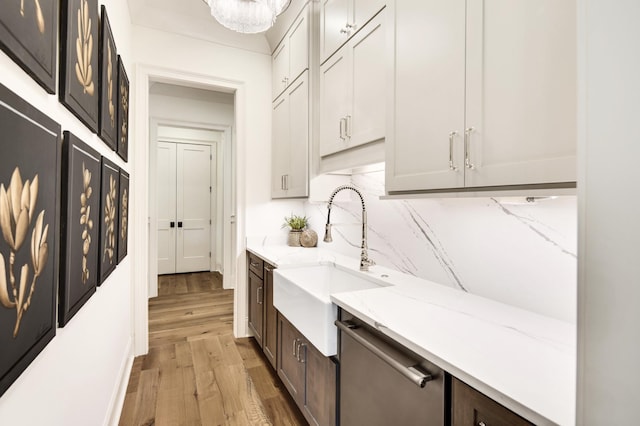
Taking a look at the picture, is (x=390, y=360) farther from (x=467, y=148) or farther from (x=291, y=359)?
(x=291, y=359)

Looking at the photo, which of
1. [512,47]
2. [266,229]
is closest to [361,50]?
[512,47]

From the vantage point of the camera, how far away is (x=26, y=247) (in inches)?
25.9

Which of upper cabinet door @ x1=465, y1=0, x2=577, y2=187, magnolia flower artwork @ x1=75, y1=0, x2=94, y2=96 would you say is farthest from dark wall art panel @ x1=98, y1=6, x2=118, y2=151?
upper cabinet door @ x1=465, y1=0, x2=577, y2=187

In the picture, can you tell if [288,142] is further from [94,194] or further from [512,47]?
[512,47]

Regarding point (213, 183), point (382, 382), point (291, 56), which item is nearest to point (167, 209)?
point (213, 183)

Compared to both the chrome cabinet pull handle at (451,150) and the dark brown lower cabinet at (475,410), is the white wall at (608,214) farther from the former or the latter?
the chrome cabinet pull handle at (451,150)

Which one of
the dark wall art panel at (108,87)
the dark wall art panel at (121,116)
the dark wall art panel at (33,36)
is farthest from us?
the dark wall art panel at (121,116)

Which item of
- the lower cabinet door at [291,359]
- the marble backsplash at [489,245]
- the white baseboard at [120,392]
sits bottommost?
the white baseboard at [120,392]

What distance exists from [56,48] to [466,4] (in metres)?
1.24

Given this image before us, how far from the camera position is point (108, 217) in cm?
152

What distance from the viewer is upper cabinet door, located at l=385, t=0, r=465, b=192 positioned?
108 centimetres

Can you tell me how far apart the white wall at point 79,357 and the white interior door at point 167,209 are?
3258 mm

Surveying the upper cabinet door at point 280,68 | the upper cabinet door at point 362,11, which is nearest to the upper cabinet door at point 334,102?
the upper cabinet door at point 362,11

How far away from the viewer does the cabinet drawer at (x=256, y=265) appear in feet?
8.14
